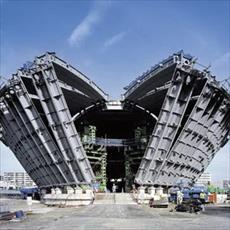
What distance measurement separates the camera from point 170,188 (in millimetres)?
56812

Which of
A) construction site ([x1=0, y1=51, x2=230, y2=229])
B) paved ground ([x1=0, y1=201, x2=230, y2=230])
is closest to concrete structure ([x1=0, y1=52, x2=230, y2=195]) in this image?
construction site ([x1=0, y1=51, x2=230, y2=229])

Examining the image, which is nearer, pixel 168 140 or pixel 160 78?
pixel 168 140

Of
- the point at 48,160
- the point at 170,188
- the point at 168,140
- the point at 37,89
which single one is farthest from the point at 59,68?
the point at 170,188

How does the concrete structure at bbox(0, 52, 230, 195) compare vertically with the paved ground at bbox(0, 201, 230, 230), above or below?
above

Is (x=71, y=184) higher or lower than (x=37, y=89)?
lower

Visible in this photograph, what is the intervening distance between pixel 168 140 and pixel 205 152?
904 cm

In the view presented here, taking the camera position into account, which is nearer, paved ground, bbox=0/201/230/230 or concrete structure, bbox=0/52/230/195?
paved ground, bbox=0/201/230/230

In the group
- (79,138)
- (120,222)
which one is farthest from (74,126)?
(120,222)

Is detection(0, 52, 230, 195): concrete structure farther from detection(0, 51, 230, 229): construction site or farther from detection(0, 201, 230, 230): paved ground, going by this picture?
detection(0, 201, 230, 230): paved ground

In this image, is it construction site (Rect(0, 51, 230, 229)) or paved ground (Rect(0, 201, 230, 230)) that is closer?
paved ground (Rect(0, 201, 230, 230))

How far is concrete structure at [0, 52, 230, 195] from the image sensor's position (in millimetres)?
52719

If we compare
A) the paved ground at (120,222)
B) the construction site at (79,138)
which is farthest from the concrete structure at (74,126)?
the paved ground at (120,222)

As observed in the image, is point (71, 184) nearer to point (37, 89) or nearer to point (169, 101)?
point (37, 89)

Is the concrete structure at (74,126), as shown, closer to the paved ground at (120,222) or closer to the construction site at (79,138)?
the construction site at (79,138)
